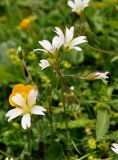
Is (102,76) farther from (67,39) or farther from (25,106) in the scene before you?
(25,106)

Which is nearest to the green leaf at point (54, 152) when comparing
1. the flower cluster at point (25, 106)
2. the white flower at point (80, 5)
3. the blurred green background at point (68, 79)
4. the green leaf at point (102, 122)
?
the blurred green background at point (68, 79)

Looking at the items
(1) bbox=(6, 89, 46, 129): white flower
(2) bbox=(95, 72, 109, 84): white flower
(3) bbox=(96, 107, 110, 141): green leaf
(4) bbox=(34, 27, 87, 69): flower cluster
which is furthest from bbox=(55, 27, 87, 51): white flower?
(3) bbox=(96, 107, 110, 141): green leaf

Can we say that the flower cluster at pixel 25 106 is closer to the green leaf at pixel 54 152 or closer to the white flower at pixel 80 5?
the green leaf at pixel 54 152

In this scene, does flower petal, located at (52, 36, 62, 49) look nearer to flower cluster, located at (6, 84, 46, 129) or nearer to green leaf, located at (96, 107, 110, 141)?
flower cluster, located at (6, 84, 46, 129)

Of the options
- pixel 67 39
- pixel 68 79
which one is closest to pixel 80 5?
pixel 68 79

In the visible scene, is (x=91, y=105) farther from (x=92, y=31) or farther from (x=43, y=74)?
(x=92, y=31)

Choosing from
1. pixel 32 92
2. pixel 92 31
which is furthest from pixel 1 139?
pixel 92 31
